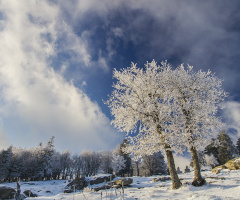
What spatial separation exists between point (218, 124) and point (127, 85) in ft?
27.4

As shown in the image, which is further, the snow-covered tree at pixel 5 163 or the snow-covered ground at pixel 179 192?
the snow-covered tree at pixel 5 163

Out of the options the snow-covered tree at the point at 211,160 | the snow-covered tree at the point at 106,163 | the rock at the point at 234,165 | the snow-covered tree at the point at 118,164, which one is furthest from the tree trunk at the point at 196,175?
the snow-covered tree at the point at 106,163

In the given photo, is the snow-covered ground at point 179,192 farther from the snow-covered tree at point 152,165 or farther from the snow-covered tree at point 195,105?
the snow-covered tree at point 152,165

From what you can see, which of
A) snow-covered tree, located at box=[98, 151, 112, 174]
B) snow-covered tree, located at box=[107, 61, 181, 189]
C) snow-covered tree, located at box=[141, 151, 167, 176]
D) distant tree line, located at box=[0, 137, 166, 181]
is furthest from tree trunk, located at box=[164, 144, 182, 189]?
snow-covered tree, located at box=[98, 151, 112, 174]

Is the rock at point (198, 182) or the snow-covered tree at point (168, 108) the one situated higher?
the snow-covered tree at point (168, 108)

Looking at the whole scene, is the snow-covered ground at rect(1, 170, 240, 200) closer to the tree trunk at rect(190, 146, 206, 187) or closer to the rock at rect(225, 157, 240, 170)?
the tree trunk at rect(190, 146, 206, 187)

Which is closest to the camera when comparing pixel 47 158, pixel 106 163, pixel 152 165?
pixel 152 165

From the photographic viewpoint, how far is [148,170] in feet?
168

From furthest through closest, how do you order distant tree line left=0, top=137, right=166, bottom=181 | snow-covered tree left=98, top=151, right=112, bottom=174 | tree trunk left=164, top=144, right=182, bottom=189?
snow-covered tree left=98, top=151, right=112, bottom=174, distant tree line left=0, top=137, right=166, bottom=181, tree trunk left=164, top=144, right=182, bottom=189

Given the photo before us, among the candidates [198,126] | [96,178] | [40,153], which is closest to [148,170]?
[96,178]

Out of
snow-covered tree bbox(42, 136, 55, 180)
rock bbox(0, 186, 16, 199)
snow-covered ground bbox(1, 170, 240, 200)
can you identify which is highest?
snow-covered tree bbox(42, 136, 55, 180)

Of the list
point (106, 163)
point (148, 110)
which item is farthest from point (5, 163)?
point (148, 110)

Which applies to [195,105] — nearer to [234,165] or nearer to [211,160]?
[234,165]

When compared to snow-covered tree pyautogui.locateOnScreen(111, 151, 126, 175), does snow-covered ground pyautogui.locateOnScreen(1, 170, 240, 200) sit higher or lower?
lower
